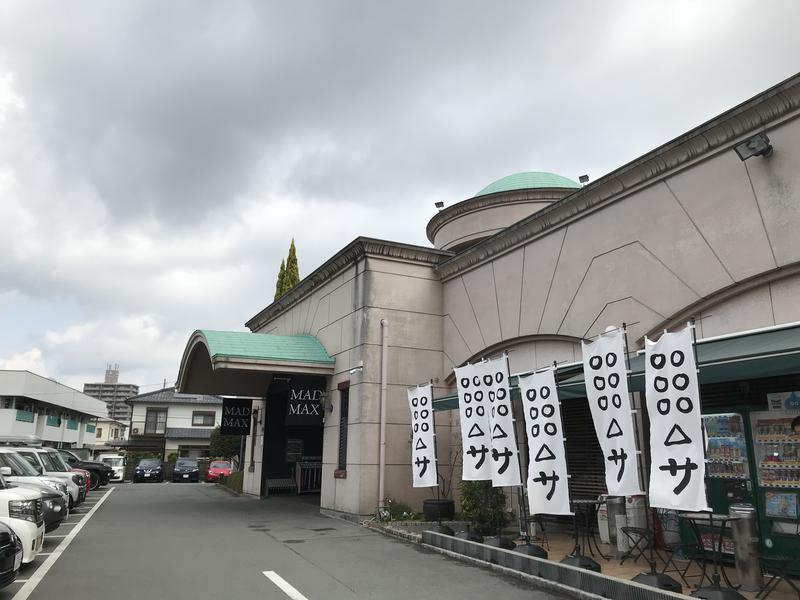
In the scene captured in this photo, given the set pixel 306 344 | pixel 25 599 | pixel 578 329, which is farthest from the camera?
pixel 306 344

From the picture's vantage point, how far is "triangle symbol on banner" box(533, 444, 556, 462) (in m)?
8.68

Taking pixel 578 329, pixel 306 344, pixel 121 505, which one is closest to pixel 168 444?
pixel 121 505

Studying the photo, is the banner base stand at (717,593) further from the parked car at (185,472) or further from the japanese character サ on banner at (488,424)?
the parked car at (185,472)

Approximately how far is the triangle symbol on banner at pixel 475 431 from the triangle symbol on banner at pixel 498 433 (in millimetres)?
549

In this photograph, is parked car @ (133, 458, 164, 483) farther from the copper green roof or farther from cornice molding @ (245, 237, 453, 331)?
cornice molding @ (245, 237, 453, 331)

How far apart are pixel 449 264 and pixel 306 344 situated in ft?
15.9

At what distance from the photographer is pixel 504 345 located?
45.1ft

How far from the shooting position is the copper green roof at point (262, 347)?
15.5 meters

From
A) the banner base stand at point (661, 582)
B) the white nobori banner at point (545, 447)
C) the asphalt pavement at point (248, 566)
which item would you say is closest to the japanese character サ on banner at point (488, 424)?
the white nobori banner at point (545, 447)

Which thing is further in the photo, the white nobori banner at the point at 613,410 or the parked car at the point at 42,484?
the parked car at the point at 42,484

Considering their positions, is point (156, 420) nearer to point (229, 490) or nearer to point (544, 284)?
point (229, 490)

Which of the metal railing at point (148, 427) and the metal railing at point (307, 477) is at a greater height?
the metal railing at point (148, 427)

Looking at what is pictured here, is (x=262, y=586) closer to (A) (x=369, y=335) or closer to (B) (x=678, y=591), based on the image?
(B) (x=678, y=591)

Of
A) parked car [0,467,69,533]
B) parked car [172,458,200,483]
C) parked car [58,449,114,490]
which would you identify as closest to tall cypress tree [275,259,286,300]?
parked car [172,458,200,483]
